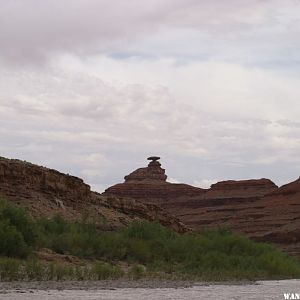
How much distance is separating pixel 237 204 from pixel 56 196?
71010 millimetres

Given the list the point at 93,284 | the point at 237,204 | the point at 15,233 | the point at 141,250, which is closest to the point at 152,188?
the point at 237,204

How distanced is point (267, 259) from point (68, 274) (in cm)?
1898

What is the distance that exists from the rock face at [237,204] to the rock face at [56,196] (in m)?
34.4

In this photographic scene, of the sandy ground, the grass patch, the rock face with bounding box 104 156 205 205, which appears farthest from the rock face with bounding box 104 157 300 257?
the sandy ground

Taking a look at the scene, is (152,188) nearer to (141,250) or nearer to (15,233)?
(141,250)

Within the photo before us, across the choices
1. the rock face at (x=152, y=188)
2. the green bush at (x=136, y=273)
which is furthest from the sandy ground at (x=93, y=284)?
the rock face at (x=152, y=188)

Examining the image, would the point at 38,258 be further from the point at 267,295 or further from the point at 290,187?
the point at 290,187

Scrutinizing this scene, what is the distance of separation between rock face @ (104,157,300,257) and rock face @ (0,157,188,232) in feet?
113

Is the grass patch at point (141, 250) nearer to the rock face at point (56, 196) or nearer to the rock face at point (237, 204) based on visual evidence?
the rock face at point (56, 196)

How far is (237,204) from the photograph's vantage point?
12200 centimetres

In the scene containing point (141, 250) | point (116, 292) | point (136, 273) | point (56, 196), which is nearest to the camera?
point (116, 292)

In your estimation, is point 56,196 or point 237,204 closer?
point 56,196

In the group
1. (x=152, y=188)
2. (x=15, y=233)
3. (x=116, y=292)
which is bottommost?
(x=116, y=292)

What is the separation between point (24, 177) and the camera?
51.8 meters
